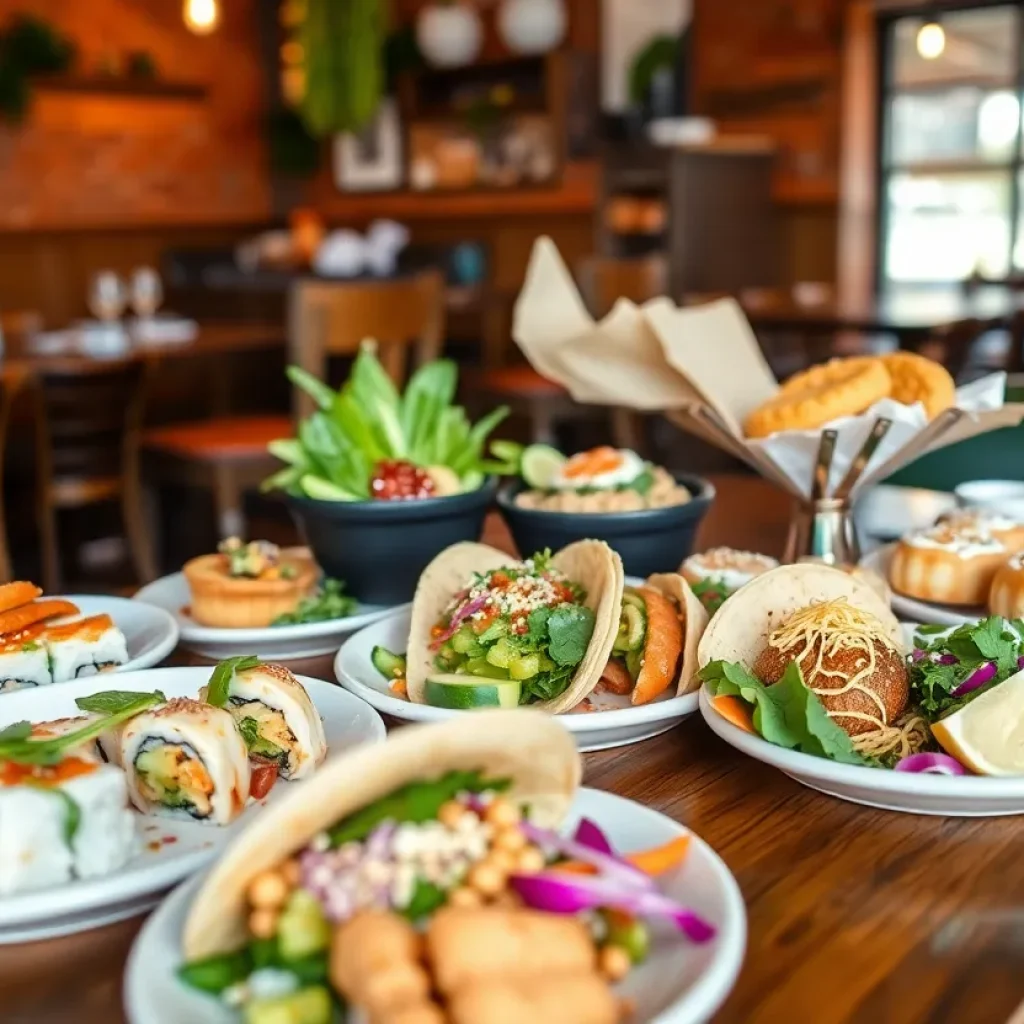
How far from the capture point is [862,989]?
2.34 ft

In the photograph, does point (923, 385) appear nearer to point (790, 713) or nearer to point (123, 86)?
point (790, 713)

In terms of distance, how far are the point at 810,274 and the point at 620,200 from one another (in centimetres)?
109

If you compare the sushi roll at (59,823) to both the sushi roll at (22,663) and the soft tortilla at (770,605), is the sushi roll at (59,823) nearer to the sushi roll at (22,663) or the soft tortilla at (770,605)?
the sushi roll at (22,663)

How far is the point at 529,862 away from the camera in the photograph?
66cm

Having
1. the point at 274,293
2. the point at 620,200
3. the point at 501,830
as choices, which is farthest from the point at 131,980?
the point at 620,200

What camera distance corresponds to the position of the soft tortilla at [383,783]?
0.66 meters

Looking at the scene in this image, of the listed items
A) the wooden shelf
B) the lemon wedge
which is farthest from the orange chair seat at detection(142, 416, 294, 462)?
the lemon wedge

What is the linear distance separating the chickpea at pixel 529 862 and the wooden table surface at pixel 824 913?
0.13 meters

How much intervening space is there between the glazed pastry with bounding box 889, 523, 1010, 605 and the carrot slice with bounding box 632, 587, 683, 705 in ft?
1.15

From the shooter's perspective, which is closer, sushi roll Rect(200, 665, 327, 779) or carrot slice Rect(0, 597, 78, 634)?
sushi roll Rect(200, 665, 327, 779)

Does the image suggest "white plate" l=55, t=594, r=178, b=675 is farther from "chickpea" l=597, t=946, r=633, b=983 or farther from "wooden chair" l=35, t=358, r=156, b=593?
"wooden chair" l=35, t=358, r=156, b=593

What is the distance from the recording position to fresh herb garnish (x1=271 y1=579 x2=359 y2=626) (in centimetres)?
133

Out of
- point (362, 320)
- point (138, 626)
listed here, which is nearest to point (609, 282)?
point (362, 320)

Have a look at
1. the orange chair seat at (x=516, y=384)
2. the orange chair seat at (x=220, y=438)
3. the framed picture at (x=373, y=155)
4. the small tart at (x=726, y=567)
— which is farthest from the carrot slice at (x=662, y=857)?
the framed picture at (x=373, y=155)
